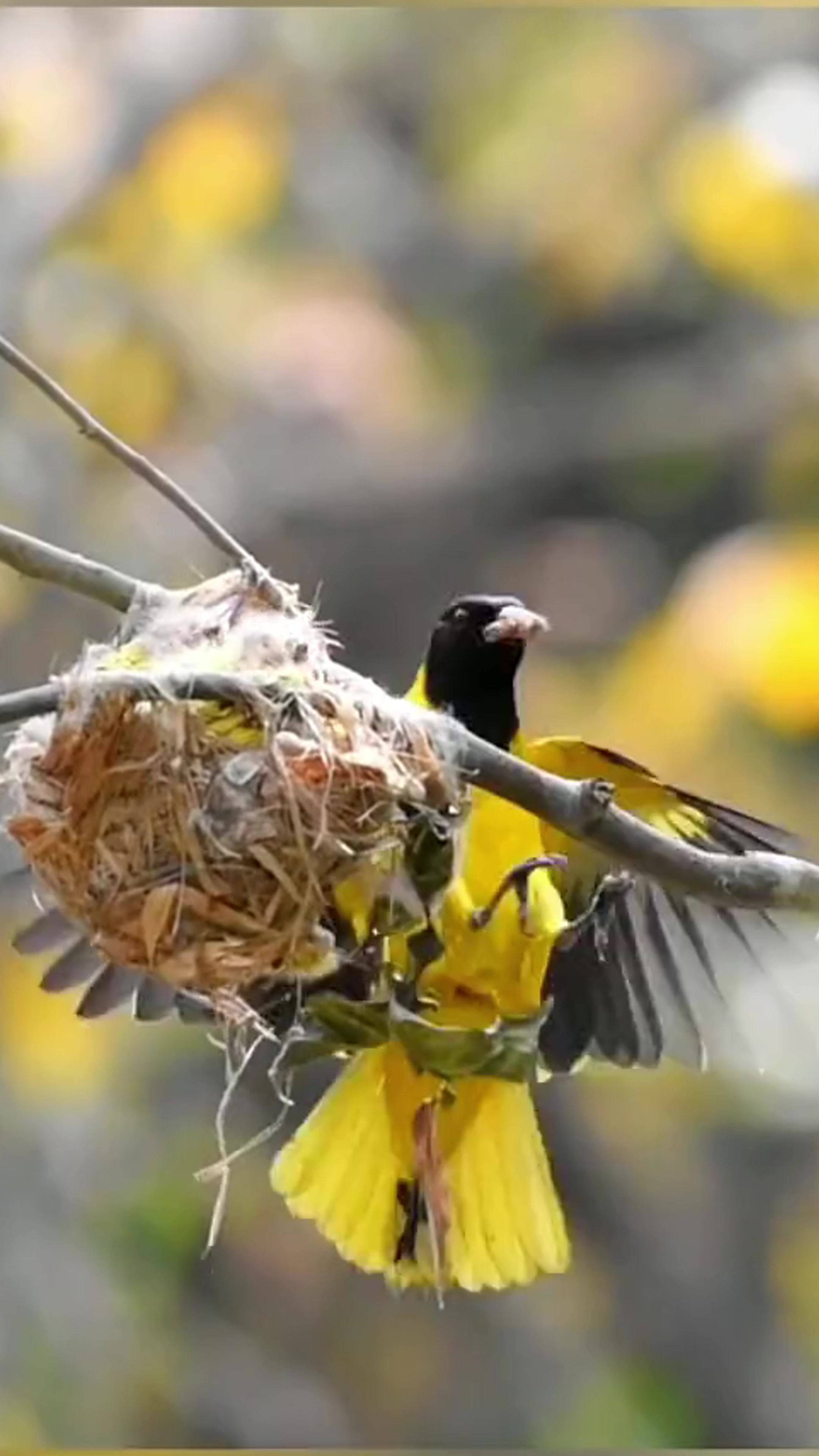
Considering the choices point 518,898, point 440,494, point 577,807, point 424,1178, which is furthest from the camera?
point 440,494

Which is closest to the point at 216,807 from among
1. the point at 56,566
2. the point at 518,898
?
the point at 56,566

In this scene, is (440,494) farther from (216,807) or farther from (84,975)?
Result: (216,807)

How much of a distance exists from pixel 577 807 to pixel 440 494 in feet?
13.9

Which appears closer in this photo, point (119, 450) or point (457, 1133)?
point (119, 450)

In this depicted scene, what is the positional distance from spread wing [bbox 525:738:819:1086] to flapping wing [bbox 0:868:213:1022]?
1.52ft

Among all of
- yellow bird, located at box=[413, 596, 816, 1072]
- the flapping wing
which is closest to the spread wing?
yellow bird, located at box=[413, 596, 816, 1072]

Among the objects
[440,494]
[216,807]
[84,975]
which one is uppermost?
[440,494]

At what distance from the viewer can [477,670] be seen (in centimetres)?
325

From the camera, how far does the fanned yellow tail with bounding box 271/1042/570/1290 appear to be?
3072mm

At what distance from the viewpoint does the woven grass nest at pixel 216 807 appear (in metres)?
2.43

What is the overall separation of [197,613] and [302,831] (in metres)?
0.28

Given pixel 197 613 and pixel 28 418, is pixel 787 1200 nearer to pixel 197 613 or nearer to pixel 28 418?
pixel 28 418

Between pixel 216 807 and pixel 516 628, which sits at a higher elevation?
pixel 516 628

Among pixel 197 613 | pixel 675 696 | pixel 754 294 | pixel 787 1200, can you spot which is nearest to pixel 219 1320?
pixel 787 1200
